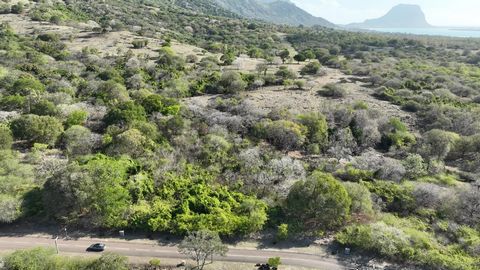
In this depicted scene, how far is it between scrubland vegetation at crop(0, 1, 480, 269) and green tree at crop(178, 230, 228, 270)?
9.51 feet

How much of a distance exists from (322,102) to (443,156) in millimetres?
25392

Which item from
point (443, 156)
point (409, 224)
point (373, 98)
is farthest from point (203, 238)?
point (373, 98)

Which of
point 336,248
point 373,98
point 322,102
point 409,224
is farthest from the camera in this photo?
point 373,98

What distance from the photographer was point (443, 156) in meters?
50.3

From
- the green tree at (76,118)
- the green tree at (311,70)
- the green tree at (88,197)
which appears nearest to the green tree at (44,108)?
the green tree at (76,118)

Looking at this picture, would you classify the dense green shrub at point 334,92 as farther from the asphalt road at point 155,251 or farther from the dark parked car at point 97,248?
the dark parked car at point 97,248

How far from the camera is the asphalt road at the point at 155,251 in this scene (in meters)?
31.0

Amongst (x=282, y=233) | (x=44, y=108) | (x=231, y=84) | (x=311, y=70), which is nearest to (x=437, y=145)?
(x=282, y=233)

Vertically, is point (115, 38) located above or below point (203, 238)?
above

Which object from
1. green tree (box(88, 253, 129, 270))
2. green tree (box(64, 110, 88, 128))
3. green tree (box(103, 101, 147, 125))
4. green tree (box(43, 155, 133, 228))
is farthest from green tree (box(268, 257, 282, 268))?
green tree (box(64, 110, 88, 128))

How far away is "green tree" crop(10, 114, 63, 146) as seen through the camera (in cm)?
4597

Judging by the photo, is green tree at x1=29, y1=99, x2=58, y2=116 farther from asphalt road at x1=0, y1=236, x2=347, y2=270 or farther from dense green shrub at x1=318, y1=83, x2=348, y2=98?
dense green shrub at x1=318, y1=83, x2=348, y2=98

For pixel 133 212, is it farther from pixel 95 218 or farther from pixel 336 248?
pixel 336 248

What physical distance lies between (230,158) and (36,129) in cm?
2432
